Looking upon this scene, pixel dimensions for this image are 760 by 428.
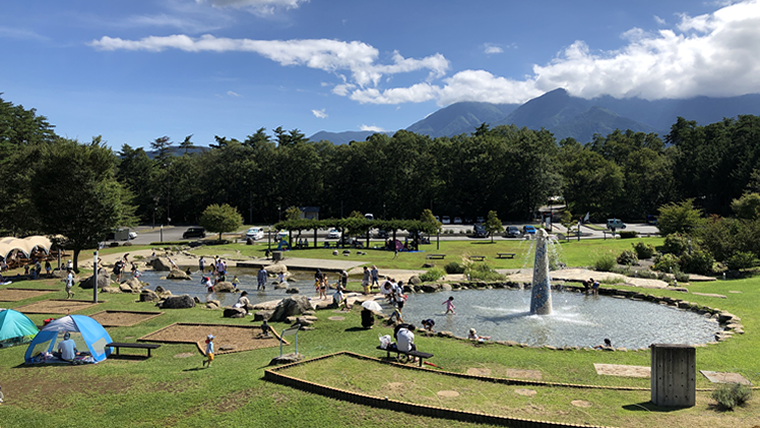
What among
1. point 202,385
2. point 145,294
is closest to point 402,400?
point 202,385

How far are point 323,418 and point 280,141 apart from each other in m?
106

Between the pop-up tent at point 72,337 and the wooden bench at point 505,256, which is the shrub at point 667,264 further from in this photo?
the pop-up tent at point 72,337

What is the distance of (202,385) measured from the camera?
11.6m

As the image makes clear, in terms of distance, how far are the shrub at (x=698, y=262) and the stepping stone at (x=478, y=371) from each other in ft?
88.8

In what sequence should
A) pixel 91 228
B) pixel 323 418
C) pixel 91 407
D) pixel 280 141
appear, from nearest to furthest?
1. pixel 323 418
2. pixel 91 407
3. pixel 91 228
4. pixel 280 141

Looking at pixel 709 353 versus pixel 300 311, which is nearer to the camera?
pixel 709 353

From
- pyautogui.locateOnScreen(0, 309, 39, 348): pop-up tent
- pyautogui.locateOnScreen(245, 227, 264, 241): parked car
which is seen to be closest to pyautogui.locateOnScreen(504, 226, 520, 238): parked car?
pyautogui.locateOnScreen(245, 227, 264, 241): parked car

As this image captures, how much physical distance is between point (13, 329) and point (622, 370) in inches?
798

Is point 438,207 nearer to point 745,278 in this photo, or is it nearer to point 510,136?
point 510,136

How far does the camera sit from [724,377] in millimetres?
11781

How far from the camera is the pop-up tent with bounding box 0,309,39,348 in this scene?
52.2ft

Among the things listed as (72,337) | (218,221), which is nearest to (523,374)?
(72,337)

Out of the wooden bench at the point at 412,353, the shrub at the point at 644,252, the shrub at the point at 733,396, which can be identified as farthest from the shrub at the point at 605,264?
the shrub at the point at 733,396

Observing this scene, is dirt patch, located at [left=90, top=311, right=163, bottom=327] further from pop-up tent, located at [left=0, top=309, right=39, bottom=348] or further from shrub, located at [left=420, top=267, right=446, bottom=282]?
shrub, located at [left=420, top=267, right=446, bottom=282]
